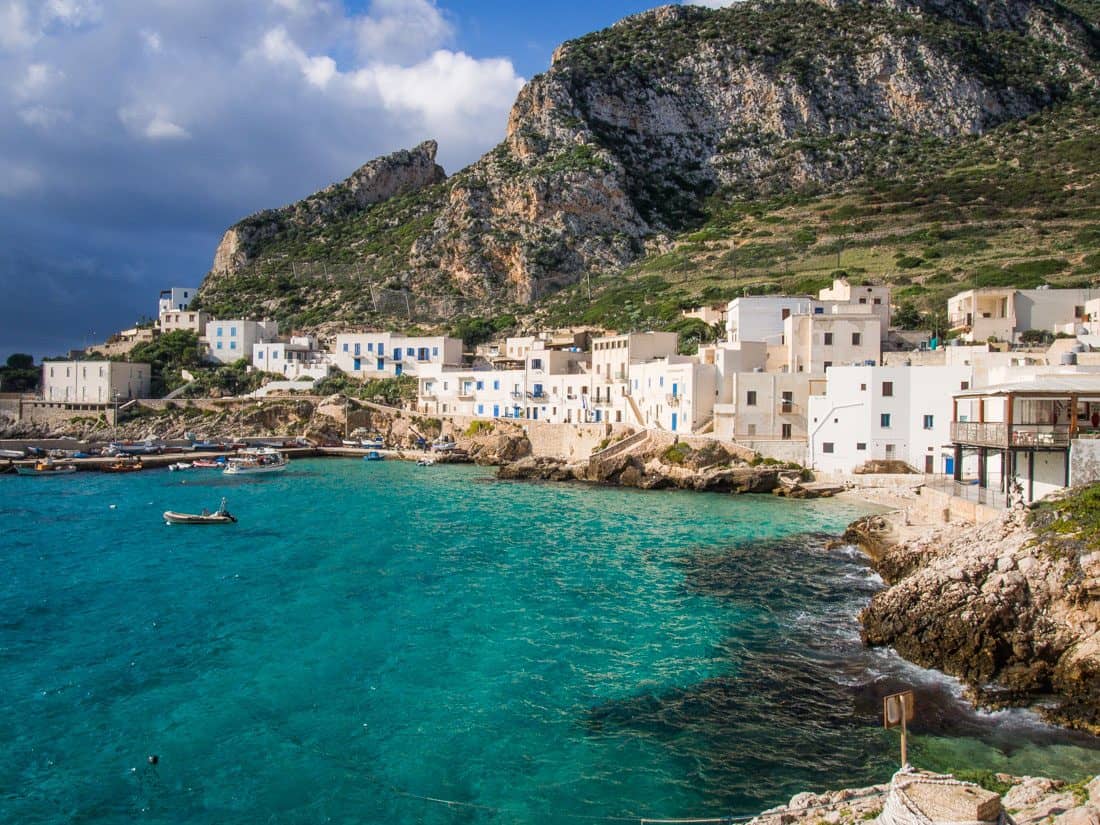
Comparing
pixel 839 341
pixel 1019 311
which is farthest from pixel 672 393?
pixel 1019 311

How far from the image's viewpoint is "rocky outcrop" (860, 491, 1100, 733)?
14.0 metres

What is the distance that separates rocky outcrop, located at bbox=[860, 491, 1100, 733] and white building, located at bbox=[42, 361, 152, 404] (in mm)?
69723

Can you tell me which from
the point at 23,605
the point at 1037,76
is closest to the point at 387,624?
the point at 23,605

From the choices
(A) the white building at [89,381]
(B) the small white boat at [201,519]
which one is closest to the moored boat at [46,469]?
(A) the white building at [89,381]

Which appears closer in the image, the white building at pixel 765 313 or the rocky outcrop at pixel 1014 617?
the rocky outcrop at pixel 1014 617

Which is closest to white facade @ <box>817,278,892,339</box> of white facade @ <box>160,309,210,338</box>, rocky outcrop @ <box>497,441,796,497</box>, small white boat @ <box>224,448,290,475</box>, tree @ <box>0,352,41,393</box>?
rocky outcrop @ <box>497,441,796,497</box>

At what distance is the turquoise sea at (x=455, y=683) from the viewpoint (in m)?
11.3

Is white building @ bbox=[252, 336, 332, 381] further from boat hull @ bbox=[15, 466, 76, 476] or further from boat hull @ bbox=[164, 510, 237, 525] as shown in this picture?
boat hull @ bbox=[164, 510, 237, 525]

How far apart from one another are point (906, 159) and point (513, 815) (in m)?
106

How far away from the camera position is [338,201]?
388ft

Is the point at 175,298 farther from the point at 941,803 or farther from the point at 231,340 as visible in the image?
the point at 941,803

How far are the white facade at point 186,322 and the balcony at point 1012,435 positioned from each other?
256 ft

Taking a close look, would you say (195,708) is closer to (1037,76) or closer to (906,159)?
(906,159)

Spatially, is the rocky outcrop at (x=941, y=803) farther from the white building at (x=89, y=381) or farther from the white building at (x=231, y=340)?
the white building at (x=231, y=340)
